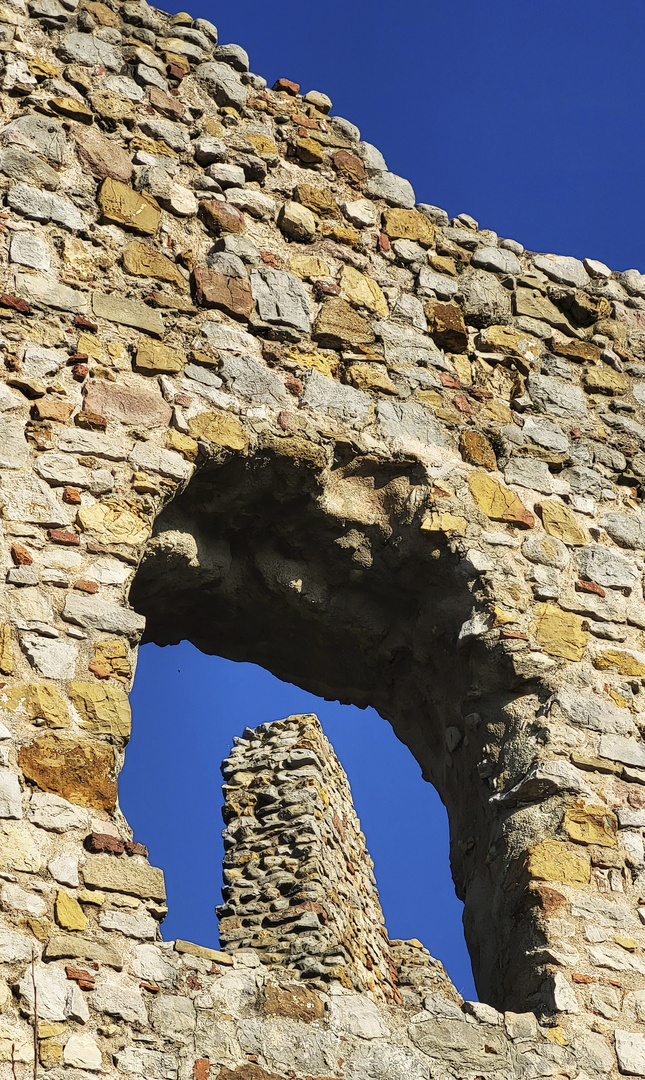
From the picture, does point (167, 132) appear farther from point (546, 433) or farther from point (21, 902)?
point (21, 902)

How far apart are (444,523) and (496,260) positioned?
61.9 inches

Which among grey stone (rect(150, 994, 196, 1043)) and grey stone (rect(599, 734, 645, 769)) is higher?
grey stone (rect(599, 734, 645, 769))

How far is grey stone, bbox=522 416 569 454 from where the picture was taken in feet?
17.2

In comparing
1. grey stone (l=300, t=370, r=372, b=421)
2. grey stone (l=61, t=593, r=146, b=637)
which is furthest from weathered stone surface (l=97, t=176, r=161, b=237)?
grey stone (l=61, t=593, r=146, b=637)

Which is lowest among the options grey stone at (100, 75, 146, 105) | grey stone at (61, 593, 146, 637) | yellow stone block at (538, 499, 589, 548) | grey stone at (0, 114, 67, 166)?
grey stone at (61, 593, 146, 637)

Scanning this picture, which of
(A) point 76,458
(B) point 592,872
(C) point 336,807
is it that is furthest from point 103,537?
(C) point 336,807

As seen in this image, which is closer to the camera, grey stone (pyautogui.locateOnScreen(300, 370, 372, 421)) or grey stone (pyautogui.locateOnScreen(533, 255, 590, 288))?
grey stone (pyautogui.locateOnScreen(300, 370, 372, 421))

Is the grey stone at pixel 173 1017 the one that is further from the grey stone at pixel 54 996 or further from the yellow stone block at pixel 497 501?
Result: the yellow stone block at pixel 497 501

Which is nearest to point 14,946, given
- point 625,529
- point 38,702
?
point 38,702

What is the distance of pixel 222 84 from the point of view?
5.43m

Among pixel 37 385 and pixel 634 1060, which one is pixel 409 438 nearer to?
pixel 37 385

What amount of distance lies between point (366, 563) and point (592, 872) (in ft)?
4.61

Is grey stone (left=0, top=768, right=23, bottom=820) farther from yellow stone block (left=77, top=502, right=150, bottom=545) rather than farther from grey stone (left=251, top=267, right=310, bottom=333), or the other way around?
grey stone (left=251, top=267, right=310, bottom=333)

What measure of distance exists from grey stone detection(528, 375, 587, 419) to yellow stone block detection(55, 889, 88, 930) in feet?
9.69
